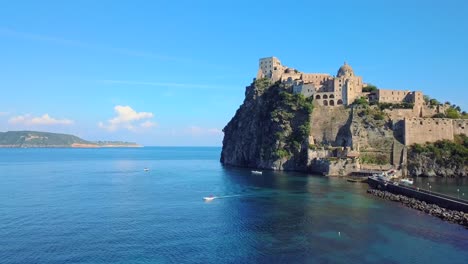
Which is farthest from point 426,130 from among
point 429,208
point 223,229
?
point 223,229

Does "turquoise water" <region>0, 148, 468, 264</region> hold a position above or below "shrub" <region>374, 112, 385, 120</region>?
below

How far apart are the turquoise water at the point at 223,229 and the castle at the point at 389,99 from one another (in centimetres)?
3189

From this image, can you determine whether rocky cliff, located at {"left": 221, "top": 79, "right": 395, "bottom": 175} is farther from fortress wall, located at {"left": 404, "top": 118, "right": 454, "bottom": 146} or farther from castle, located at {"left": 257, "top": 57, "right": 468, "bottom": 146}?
fortress wall, located at {"left": 404, "top": 118, "right": 454, "bottom": 146}

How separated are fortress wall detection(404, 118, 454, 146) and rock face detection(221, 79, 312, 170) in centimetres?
2284

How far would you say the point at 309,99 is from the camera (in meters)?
102

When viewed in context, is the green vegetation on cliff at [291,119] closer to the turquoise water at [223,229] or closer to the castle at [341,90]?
the castle at [341,90]

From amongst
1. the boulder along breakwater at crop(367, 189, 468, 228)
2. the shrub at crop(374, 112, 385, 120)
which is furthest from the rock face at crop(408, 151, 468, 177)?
the boulder along breakwater at crop(367, 189, 468, 228)

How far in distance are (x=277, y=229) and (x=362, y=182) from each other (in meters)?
42.8

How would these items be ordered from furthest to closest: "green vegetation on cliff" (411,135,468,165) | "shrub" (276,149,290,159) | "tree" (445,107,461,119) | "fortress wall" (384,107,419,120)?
1. "shrub" (276,149,290,159)
2. "tree" (445,107,461,119)
3. "fortress wall" (384,107,419,120)
4. "green vegetation on cliff" (411,135,468,165)

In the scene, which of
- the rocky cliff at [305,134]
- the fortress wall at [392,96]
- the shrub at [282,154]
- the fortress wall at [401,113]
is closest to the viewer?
the rocky cliff at [305,134]

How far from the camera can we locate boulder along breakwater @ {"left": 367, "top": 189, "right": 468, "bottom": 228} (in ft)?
145

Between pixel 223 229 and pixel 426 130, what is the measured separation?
217ft

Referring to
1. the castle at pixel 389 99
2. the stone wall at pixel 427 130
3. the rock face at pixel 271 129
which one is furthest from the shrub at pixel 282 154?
the stone wall at pixel 427 130

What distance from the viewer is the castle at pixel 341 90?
Result: 324 ft
